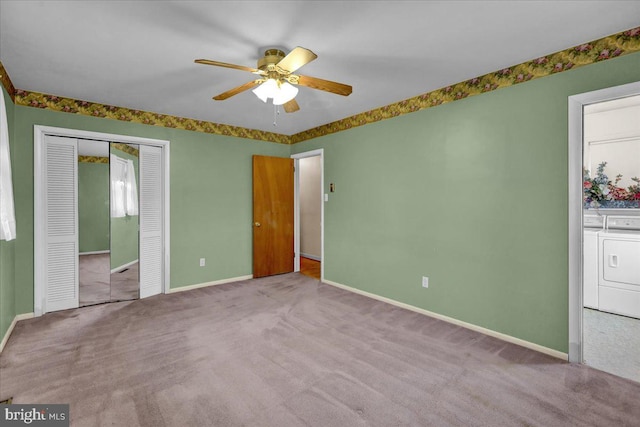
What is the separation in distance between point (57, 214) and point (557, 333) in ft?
16.9

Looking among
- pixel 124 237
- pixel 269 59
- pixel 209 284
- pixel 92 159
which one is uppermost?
pixel 269 59

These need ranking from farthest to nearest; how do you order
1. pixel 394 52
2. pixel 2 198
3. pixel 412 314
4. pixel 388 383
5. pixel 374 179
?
pixel 374 179 < pixel 412 314 < pixel 394 52 < pixel 388 383 < pixel 2 198

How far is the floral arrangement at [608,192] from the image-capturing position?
3.73 metres

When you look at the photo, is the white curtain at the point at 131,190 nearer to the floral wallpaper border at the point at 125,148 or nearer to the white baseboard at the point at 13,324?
the floral wallpaper border at the point at 125,148

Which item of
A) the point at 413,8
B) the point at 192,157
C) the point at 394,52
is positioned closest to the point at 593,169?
the point at 394,52

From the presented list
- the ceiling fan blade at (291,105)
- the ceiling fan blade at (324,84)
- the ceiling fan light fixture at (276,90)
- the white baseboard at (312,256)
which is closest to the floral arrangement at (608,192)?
the ceiling fan blade at (324,84)

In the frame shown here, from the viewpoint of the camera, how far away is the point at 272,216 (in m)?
5.17

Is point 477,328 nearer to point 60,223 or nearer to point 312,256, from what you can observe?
point 312,256

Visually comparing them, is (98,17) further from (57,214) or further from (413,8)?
(57,214)

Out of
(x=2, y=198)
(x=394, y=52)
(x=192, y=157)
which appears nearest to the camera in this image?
(x=2, y=198)

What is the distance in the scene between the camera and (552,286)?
2508 millimetres

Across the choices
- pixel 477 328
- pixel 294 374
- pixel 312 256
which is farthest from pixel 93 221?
pixel 477 328

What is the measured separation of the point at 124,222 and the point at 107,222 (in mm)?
182

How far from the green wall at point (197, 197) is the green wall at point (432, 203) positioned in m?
0.02
